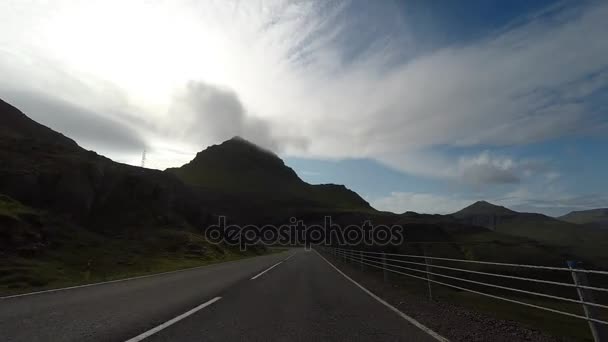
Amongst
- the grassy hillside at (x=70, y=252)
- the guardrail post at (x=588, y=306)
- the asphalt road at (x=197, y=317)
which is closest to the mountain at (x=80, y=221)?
the grassy hillside at (x=70, y=252)

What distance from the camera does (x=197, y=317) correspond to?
26.5 ft

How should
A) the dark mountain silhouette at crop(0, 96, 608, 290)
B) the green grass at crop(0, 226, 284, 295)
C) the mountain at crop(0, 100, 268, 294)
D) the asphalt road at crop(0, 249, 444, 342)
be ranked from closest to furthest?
the asphalt road at crop(0, 249, 444, 342), the green grass at crop(0, 226, 284, 295), the mountain at crop(0, 100, 268, 294), the dark mountain silhouette at crop(0, 96, 608, 290)

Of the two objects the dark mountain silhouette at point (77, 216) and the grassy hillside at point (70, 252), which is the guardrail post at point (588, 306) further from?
the dark mountain silhouette at point (77, 216)

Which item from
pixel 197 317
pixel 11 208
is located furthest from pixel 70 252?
pixel 197 317

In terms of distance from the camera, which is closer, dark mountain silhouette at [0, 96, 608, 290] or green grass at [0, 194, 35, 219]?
dark mountain silhouette at [0, 96, 608, 290]

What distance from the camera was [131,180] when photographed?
6850cm

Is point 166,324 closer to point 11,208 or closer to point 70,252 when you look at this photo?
point 70,252

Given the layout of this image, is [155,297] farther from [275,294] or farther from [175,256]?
[175,256]

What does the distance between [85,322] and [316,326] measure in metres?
4.33

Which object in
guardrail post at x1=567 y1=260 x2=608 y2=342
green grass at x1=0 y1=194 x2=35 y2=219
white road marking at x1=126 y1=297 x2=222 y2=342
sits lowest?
white road marking at x1=126 y1=297 x2=222 y2=342

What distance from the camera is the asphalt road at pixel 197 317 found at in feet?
21.2

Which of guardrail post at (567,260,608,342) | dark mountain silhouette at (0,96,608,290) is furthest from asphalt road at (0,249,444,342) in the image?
dark mountain silhouette at (0,96,608,290)

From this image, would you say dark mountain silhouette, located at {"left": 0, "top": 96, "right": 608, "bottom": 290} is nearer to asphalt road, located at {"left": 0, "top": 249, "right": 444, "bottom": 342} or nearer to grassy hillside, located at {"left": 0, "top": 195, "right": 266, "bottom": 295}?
grassy hillside, located at {"left": 0, "top": 195, "right": 266, "bottom": 295}

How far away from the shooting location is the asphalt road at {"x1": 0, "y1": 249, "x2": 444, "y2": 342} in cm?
646
